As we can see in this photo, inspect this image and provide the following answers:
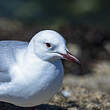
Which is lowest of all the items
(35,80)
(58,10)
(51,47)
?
(35,80)

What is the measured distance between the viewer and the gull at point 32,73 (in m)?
3.32

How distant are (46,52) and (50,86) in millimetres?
358

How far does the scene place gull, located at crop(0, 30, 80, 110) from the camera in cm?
332

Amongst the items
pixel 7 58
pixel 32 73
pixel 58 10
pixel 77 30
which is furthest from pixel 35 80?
pixel 58 10

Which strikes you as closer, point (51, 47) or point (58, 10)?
point (51, 47)

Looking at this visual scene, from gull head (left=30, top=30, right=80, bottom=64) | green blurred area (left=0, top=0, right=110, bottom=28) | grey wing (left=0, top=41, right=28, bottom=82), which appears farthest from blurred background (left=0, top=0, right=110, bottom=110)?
gull head (left=30, top=30, right=80, bottom=64)

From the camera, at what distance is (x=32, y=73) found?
134 inches

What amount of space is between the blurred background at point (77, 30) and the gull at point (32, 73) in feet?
6.57

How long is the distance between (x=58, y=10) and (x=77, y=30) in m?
5.16

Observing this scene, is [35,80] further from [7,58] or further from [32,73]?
[7,58]

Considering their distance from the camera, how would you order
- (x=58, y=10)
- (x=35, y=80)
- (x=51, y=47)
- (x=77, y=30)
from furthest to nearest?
1. (x=58, y=10)
2. (x=77, y=30)
3. (x=35, y=80)
4. (x=51, y=47)

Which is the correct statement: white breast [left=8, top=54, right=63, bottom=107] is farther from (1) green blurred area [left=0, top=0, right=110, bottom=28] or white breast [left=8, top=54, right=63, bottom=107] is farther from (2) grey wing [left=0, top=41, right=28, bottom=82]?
A: (1) green blurred area [left=0, top=0, right=110, bottom=28]

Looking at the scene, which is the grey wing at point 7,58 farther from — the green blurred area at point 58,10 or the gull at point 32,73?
the green blurred area at point 58,10

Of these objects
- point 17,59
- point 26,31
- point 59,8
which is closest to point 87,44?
point 26,31
